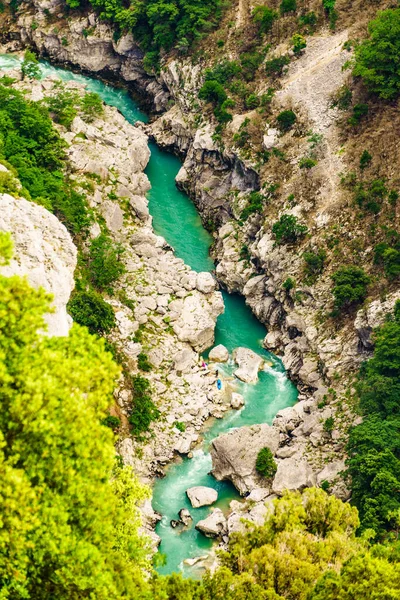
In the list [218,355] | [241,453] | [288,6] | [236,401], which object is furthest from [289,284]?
[288,6]

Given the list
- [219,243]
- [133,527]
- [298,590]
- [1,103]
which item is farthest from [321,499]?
[1,103]

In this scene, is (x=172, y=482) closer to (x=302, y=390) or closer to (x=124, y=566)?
(x=302, y=390)

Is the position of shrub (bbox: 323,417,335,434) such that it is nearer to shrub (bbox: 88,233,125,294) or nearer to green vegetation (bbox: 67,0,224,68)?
shrub (bbox: 88,233,125,294)

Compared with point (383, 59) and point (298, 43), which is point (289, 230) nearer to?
point (383, 59)

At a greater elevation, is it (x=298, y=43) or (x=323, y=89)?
(x=298, y=43)

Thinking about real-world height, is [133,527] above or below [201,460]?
above

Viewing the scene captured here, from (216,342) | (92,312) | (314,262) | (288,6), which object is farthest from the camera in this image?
(288,6)

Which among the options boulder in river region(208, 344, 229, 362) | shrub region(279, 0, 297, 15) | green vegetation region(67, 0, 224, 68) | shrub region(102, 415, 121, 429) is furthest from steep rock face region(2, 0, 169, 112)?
shrub region(102, 415, 121, 429)
